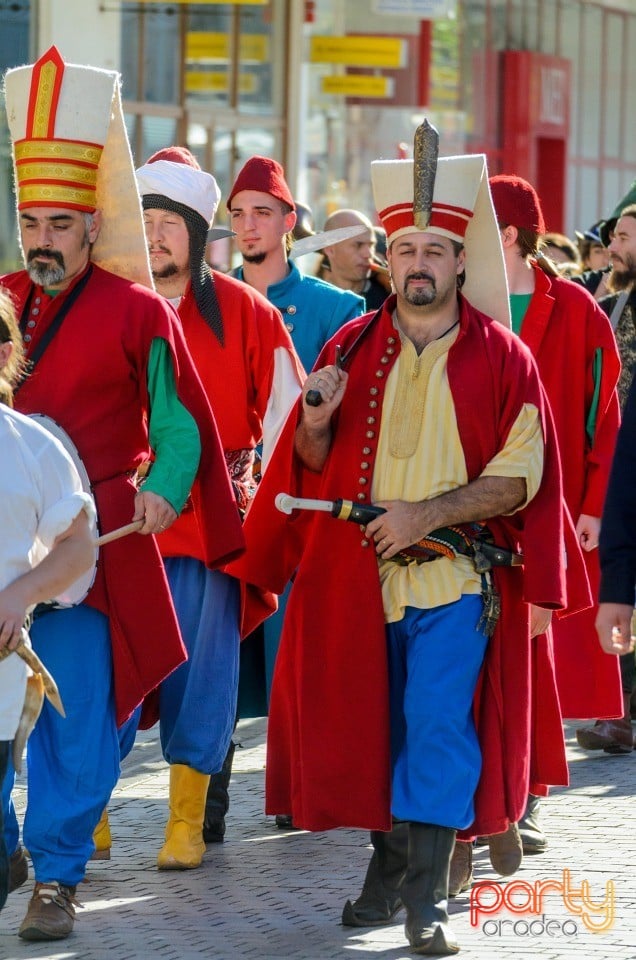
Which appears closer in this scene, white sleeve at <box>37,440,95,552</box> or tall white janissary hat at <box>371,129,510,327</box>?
white sleeve at <box>37,440,95,552</box>

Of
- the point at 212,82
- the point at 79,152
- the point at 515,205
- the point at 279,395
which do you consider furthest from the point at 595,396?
the point at 212,82

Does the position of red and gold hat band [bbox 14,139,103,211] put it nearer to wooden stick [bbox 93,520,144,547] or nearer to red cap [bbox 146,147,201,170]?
wooden stick [bbox 93,520,144,547]

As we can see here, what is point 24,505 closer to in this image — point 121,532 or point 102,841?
point 121,532

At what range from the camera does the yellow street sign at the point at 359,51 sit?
18562mm

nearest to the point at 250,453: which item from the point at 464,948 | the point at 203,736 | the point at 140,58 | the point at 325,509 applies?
the point at 203,736

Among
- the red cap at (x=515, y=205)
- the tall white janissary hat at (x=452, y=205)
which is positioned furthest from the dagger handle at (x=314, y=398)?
the red cap at (x=515, y=205)

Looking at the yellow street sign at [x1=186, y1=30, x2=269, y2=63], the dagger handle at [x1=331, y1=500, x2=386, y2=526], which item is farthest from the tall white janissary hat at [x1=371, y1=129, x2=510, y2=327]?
the yellow street sign at [x1=186, y1=30, x2=269, y2=63]

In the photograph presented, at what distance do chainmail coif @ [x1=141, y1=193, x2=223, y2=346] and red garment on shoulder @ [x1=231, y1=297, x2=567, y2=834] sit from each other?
1.08 meters

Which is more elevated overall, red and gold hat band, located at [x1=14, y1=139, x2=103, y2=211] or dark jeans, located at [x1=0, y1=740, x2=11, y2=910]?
red and gold hat band, located at [x1=14, y1=139, x2=103, y2=211]

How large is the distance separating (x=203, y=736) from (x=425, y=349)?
1.57 m

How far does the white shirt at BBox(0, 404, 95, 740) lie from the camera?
190 inches

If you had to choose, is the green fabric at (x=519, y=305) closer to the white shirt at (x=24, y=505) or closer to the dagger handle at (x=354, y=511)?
the dagger handle at (x=354, y=511)

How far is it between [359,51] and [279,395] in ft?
40.7

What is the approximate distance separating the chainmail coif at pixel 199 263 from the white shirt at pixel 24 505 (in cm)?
216
